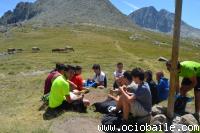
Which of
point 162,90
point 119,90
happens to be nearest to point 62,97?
point 119,90

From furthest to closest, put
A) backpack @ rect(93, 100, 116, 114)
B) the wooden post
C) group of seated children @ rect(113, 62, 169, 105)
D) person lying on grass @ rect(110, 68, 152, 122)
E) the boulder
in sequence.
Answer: group of seated children @ rect(113, 62, 169, 105) → backpack @ rect(93, 100, 116, 114) → the boulder → the wooden post → person lying on grass @ rect(110, 68, 152, 122)

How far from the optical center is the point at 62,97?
1723cm

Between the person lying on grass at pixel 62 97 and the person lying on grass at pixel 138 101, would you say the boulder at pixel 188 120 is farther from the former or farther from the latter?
the person lying on grass at pixel 62 97

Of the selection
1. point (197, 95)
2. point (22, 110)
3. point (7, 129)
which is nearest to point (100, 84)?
point (22, 110)

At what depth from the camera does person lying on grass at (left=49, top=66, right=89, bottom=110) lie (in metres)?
17.2

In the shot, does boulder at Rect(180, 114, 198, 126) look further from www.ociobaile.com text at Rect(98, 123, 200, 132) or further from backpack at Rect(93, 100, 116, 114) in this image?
backpack at Rect(93, 100, 116, 114)

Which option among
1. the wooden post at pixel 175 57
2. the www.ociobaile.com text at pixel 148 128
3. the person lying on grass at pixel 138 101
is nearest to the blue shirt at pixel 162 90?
the wooden post at pixel 175 57

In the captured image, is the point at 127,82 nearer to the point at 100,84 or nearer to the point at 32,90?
the point at 100,84

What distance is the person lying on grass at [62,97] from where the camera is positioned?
17.2m

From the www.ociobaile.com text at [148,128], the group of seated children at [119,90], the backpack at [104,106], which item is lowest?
the www.ociobaile.com text at [148,128]

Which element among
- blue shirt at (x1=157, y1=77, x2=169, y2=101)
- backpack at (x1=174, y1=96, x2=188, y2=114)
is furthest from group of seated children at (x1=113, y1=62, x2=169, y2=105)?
backpack at (x1=174, y1=96, x2=188, y2=114)

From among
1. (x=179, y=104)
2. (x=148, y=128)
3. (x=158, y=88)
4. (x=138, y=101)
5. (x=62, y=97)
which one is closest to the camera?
(x=138, y=101)

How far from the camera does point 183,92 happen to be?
60.0 ft

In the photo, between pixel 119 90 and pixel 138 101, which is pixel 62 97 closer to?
pixel 119 90
